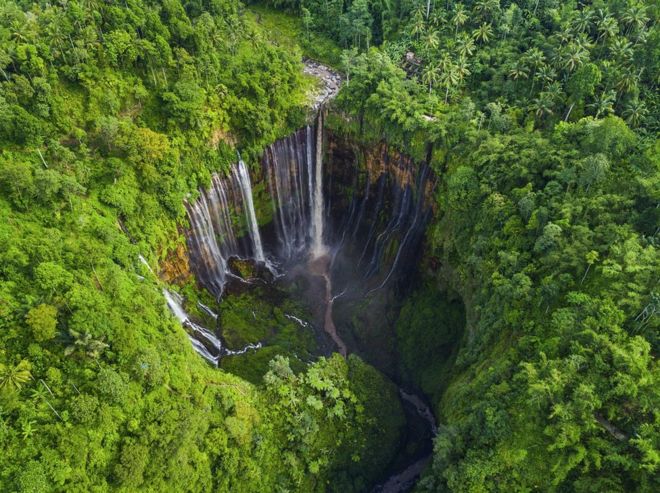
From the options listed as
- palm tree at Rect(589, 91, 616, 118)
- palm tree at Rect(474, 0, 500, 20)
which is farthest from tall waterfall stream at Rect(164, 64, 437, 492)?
palm tree at Rect(474, 0, 500, 20)

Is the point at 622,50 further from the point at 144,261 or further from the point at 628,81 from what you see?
the point at 144,261

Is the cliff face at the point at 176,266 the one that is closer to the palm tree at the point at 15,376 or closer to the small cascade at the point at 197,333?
the small cascade at the point at 197,333

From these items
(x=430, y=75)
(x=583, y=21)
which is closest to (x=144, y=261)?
(x=430, y=75)

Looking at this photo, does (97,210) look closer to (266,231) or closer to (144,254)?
(144,254)

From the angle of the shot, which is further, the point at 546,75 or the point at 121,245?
the point at 546,75

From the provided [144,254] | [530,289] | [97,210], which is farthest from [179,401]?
[530,289]

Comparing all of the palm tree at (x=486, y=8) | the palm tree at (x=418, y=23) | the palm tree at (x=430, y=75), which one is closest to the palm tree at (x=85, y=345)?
the palm tree at (x=430, y=75)

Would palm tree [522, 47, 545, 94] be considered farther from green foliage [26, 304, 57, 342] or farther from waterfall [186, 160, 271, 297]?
green foliage [26, 304, 57, 342]
